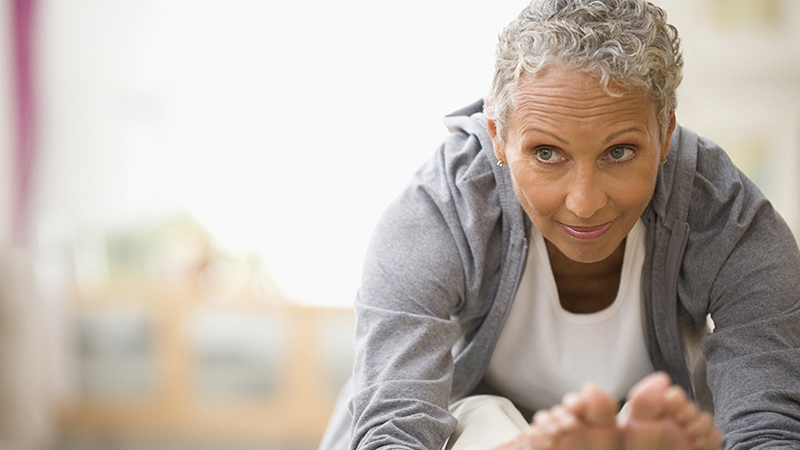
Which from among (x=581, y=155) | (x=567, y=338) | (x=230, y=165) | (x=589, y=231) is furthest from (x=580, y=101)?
(x=230, y=165)

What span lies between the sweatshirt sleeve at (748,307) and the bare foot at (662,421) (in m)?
0.32

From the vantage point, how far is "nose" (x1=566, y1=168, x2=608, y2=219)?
98 centimetres

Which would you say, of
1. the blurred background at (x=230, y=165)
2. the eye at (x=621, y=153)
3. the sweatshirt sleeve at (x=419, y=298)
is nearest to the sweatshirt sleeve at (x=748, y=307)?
the eye at (x=621, y=153)

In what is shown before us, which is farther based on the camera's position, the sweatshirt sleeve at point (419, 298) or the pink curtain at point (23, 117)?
the pink curtain at point (23, 117)

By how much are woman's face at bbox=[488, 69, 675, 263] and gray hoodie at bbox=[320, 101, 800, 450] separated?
11 cm

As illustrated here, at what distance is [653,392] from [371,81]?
3.19m

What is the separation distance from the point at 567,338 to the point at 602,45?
1.62ft

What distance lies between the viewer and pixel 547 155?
1.02m

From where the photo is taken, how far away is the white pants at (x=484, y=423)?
42.8 inches

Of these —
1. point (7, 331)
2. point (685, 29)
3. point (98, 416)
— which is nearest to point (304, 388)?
point (98, 416)

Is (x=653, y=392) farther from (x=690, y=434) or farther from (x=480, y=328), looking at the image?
(x=480, y=328)

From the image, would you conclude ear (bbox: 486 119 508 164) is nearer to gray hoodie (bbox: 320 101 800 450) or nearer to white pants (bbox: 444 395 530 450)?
gray hoodie (bbox: 320 101 800 450)

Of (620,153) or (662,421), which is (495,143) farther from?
(662,421)

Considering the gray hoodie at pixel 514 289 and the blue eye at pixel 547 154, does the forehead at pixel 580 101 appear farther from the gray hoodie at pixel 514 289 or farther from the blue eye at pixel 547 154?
the gray hoodie at pixel 514 289
